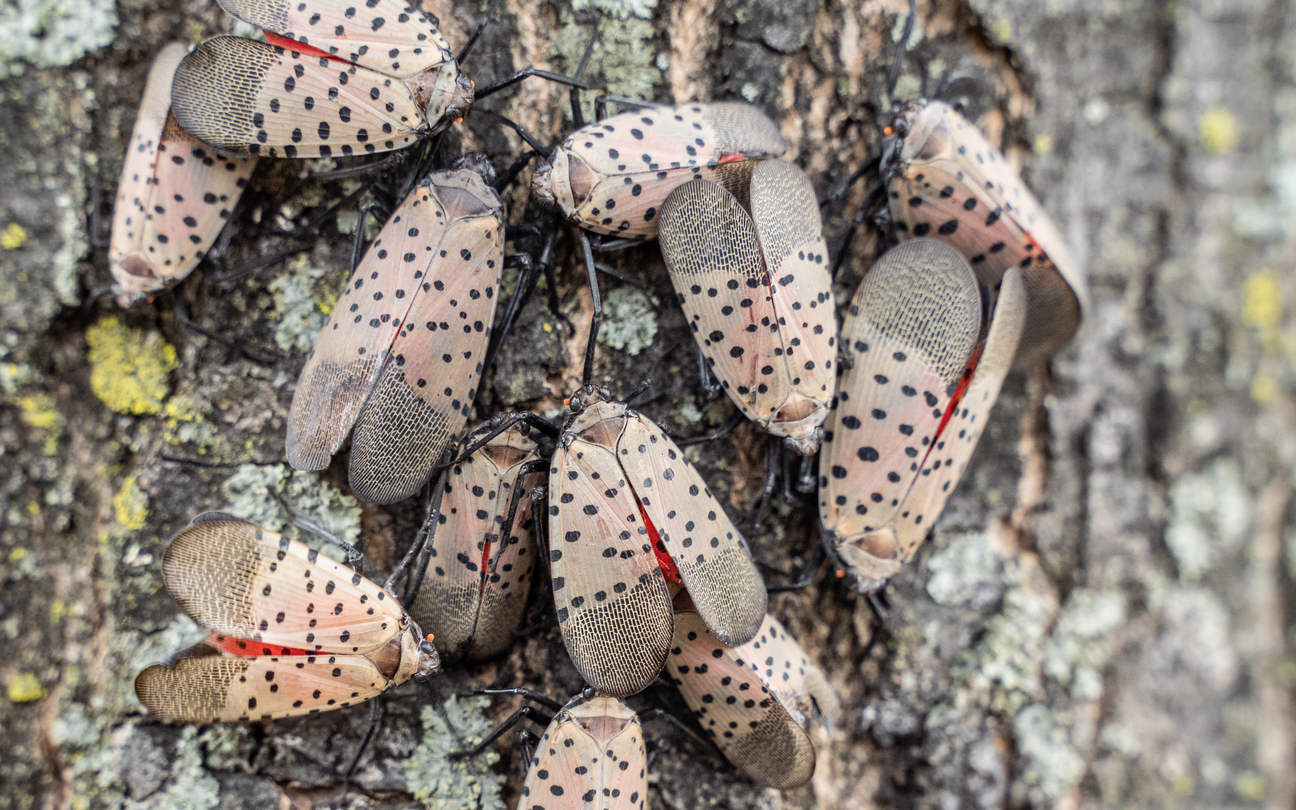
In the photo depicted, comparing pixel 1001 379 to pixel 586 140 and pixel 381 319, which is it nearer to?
pixel 586 140

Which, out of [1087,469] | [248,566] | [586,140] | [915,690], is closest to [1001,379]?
[1087,469]

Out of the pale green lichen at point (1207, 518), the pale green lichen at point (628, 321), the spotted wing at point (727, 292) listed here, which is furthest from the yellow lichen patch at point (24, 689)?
the pale green lichen at point (1207, 518)

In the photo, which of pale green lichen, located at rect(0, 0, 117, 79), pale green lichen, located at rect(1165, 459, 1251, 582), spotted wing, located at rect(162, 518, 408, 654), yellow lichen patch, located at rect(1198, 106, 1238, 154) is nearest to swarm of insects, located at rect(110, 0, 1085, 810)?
spotted wing, located at rect(162, 518, 408, 654)

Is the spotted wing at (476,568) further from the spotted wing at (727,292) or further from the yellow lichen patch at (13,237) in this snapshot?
the yellow lichen patch at (13,237)

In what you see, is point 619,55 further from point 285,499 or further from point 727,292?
point 285,499

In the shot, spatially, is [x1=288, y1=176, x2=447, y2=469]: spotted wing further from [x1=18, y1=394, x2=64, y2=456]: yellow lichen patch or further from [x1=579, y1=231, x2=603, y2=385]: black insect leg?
[x1=18, y1=394, x2=64, y2=456]: yellow lichen patch
